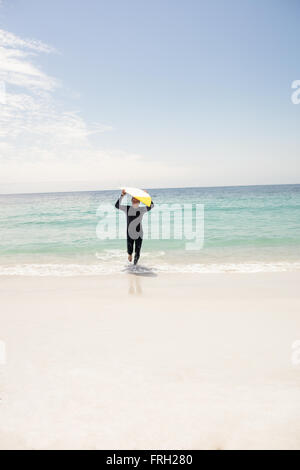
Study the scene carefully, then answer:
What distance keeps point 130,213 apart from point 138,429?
696 centimetres

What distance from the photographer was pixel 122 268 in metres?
8.88

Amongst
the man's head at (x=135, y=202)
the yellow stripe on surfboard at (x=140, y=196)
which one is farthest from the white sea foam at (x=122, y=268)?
the yellow stripe on surfboard at (x=140, y=196)

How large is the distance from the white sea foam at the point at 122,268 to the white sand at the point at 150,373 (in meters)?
2.64

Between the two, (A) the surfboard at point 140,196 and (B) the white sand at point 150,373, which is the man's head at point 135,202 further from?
(B) the white sand at point 150,373

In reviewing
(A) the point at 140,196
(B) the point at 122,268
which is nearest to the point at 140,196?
(A) the point at 140,196

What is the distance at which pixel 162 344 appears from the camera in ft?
12.4

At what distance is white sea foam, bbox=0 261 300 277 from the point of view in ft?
27.6

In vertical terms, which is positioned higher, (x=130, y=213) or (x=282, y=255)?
(x=130, y=213)

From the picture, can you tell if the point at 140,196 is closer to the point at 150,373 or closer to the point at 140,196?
the point at 140,196

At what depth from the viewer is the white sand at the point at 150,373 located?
2273 mm

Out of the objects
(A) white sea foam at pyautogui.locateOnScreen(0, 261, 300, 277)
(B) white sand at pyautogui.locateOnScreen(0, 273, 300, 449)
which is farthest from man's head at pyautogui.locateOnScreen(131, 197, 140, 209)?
(B) white sand at pyautogui.locateOnScreen(0, 273, 300, 449)

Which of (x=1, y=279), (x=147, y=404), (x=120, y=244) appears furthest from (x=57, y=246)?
(x=147, y=404)

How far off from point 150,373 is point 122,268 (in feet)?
19.4

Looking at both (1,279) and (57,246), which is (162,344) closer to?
(1,279)
